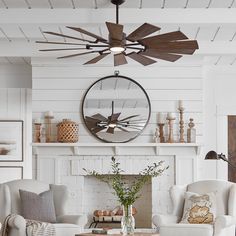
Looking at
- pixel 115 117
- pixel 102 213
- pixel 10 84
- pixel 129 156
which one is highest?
pixel 10 84

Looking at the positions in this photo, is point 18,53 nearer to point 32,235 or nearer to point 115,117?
point 115,117

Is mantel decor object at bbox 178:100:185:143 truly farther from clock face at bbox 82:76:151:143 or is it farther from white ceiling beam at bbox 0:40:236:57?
white ceiling beam at bbox 0:40:236:57

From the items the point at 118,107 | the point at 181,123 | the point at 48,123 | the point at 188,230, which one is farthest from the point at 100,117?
the point at 188,230

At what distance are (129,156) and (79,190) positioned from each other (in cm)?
82

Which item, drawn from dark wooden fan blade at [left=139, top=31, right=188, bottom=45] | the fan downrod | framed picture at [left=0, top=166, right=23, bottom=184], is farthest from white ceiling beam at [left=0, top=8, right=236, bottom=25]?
framed picture at [left=0, top=166, right=23, bottom=184]

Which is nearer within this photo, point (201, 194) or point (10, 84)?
point (201, 194)

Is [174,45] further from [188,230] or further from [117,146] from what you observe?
[117,146]

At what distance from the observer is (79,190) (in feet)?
24.9

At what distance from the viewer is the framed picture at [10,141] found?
831 centimetres

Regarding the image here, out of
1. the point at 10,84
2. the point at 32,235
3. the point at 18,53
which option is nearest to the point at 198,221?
the point at 32,235

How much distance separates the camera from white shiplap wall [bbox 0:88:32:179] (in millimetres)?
8359

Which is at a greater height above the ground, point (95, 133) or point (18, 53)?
point (18, 53)

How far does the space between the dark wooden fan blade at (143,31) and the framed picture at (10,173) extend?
4.40 m

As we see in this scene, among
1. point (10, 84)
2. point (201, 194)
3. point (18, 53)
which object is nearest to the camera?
point (201, 194)
